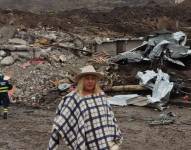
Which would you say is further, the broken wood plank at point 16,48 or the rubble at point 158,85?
the broken wood plank at point 16,48

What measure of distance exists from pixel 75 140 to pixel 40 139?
4.73 metres

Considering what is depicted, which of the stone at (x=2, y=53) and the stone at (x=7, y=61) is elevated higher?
the stone at (x=2, y=53)

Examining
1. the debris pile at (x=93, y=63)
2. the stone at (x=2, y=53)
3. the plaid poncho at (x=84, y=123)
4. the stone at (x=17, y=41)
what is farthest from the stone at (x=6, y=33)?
the plaid poncho at (x=84, y=123)

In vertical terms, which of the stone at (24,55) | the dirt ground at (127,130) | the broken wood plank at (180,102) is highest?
the stone at (24,55)

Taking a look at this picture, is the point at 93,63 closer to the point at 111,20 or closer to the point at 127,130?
the point at 127,130

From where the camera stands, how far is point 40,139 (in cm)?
1052

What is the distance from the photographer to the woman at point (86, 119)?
5.82 metres

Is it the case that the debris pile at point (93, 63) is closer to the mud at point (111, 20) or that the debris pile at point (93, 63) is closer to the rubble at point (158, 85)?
the rubble at point (158, 85)

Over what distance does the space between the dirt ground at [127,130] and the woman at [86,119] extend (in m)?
4.00

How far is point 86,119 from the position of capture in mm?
5875

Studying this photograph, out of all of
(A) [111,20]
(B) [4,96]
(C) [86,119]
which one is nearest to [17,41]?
(B) [4,96]

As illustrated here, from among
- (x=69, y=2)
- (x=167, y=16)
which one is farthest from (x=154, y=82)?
(x=69, y=2)

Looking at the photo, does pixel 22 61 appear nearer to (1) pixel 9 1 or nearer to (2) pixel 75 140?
(2) pixel 75 140

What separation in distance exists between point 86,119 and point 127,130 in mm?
5325
